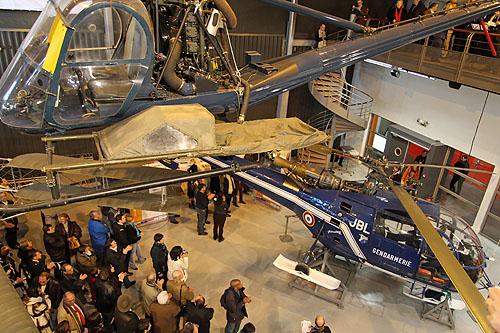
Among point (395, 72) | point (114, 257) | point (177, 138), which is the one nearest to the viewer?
point (177, 138)

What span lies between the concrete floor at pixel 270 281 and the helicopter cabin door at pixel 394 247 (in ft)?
3.32

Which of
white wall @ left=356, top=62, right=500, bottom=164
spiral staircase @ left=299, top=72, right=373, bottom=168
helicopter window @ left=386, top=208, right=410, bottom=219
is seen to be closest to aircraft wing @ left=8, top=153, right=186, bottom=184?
helicopter window @ left=386, top=208, right=410, bottom=219

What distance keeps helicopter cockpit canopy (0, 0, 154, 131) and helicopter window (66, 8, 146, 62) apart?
0.01m

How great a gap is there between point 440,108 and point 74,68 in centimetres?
1158

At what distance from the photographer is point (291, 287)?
8.43m

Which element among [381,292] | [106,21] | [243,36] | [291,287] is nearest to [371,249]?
[381,292]

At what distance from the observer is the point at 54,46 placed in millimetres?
4535

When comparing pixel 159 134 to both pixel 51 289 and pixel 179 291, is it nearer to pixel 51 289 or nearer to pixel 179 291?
pixel 179 291

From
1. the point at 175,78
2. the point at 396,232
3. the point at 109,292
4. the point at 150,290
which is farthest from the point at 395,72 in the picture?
the point at 109,292

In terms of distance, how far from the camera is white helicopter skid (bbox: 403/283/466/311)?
7.75 meters

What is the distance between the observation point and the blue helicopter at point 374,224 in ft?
24.7

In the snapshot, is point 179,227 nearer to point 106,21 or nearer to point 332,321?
point 332,321

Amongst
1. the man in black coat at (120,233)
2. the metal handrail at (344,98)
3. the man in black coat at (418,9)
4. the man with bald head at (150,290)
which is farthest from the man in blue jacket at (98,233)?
the man in black coat at (418,9)

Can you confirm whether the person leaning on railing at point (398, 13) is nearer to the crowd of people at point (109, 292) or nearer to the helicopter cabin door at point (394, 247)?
the helicopter cabin door at point (394, 247)
